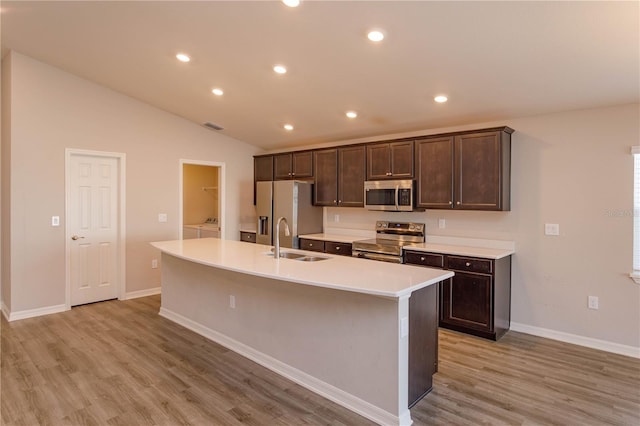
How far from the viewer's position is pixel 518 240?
4.05 metres

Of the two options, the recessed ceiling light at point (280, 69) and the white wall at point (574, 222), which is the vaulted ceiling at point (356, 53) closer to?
the recessed ceiling light at point (280, 69)

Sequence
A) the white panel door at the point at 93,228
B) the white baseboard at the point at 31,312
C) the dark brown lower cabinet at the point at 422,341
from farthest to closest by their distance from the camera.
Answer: the white panel door at the point at 93,228 → the white baseboard at the point at 31,312 → the dark brown lower cabinet at the point at 422,341

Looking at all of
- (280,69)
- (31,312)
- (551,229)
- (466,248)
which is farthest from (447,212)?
(31,312)

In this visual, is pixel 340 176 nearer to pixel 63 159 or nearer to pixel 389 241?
pixel 389 241

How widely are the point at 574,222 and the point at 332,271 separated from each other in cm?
266

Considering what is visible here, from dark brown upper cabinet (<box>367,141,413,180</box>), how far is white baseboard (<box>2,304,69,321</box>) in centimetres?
428

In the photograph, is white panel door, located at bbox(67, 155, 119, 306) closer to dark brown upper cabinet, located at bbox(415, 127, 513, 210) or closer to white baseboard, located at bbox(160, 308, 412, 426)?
white baseboard, located at bbox(160, 308, 412, 426)

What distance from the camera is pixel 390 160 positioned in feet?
15.5

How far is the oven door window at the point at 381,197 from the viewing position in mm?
4676

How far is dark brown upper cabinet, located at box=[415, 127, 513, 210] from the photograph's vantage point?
12.6ft

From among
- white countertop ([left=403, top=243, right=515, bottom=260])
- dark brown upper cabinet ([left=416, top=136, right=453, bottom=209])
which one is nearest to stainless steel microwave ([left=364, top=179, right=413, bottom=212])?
dark brown upper cabinet ([left=416, top=136, right=453, bottom=209])

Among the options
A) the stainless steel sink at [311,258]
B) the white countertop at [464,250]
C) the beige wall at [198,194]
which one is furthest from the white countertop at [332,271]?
the beige wall at [198,194]

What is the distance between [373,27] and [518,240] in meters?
2.74

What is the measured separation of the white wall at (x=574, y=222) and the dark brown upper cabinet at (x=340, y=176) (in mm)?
1539
